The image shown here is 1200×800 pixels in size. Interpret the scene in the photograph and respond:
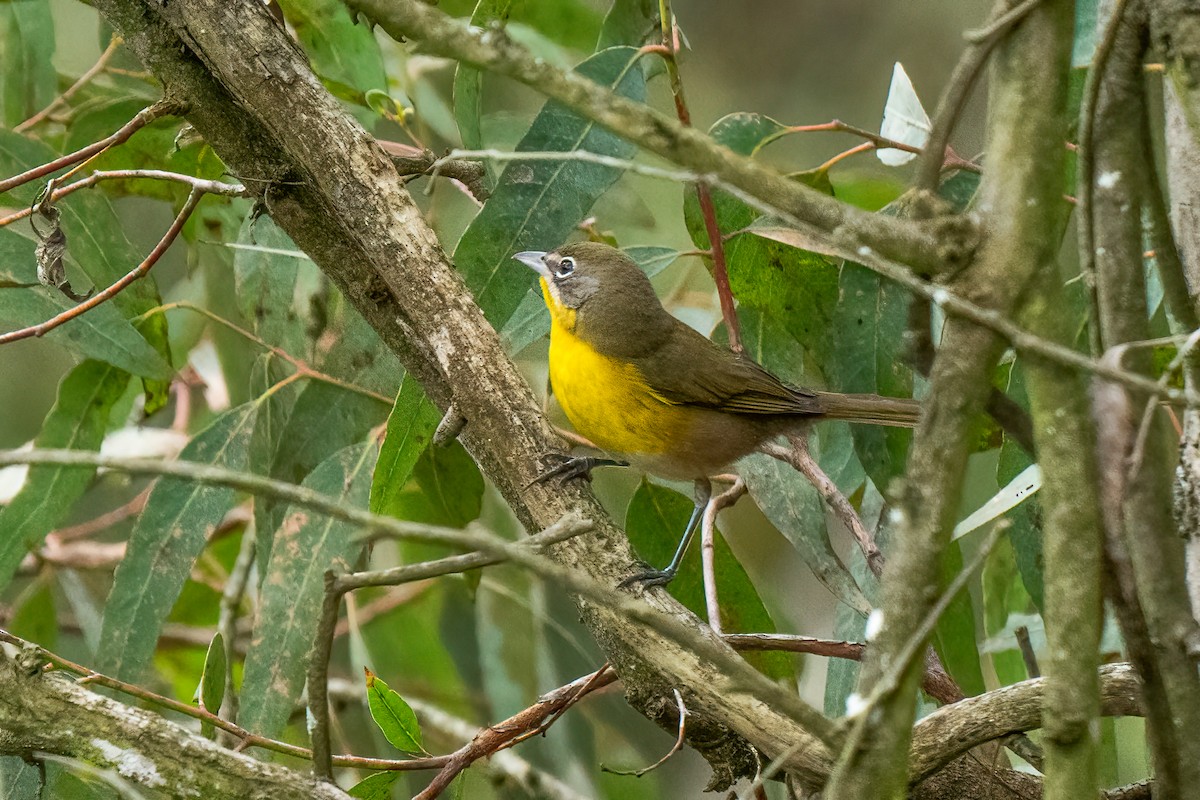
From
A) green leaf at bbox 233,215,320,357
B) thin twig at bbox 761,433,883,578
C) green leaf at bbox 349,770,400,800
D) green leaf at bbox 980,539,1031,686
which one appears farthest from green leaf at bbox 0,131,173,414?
green leaf at bbox 980,539,1031,686

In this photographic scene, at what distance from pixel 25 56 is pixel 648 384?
1901mm

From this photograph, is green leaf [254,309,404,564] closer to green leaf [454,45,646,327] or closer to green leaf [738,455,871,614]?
green leaf [454,45,646,327]

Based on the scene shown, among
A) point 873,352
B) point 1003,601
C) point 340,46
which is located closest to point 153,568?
point 340,46

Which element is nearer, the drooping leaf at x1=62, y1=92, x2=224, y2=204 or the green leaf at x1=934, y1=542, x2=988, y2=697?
the green leaf at x1=934, y1=542, x2=988, y2=697

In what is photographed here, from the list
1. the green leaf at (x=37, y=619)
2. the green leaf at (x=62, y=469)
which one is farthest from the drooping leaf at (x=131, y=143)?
the green leaf at (x=37, y=619)

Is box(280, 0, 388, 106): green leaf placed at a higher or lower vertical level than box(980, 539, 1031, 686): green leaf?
higher

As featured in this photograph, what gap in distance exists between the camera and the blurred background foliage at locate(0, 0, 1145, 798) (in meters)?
2.51

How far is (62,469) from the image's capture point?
110 inches

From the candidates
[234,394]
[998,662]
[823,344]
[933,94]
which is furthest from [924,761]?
[933,94]

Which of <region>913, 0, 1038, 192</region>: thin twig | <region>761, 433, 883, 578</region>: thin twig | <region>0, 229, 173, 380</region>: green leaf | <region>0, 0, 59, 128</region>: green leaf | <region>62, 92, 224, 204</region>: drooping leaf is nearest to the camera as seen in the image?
<region>913, 0, 1038, 192</region>: thin twig

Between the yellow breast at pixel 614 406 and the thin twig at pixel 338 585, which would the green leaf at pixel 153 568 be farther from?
the thin twig at pixel 338 585

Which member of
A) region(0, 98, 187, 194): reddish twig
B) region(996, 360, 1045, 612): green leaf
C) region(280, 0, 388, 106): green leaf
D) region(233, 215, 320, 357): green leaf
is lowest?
region(996, 360, 1045, 612): green leaf

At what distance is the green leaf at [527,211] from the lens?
2.30m

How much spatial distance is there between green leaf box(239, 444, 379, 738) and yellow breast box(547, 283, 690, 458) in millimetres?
533
